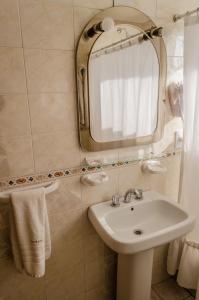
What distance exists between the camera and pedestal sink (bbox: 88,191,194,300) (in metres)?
1.37

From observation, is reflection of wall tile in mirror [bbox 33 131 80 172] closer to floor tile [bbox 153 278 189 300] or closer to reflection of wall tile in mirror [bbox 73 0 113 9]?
reflection of wall tile in mirror [bbox 73 0 113 9]

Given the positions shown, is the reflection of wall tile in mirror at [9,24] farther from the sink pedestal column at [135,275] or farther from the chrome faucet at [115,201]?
the sink pedestal column at [135,275]

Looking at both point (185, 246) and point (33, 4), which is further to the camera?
point (185, 246)

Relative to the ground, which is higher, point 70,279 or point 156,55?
point 156,55

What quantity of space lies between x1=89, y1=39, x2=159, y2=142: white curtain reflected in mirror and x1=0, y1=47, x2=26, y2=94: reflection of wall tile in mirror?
381 millimetres

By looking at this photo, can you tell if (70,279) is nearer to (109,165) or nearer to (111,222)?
(111,222)

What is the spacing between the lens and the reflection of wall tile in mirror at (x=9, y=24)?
1021 mm

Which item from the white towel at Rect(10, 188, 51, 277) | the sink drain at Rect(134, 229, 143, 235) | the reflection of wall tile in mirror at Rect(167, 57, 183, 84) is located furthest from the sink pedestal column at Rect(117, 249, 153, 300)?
the reflection of wall tile in mirror at Rect(167, 57, 183, 84)

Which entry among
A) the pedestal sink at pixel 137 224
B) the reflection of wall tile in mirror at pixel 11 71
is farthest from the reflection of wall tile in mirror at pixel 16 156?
the pedestal sink at pixel 137 224

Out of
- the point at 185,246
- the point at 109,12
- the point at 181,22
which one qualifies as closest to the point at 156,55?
the point at 181,22

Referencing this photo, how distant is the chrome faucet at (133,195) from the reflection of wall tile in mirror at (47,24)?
961 mm

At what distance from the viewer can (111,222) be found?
141cm

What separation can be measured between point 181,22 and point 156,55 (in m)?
0.31

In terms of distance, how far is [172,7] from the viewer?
1.46 m
